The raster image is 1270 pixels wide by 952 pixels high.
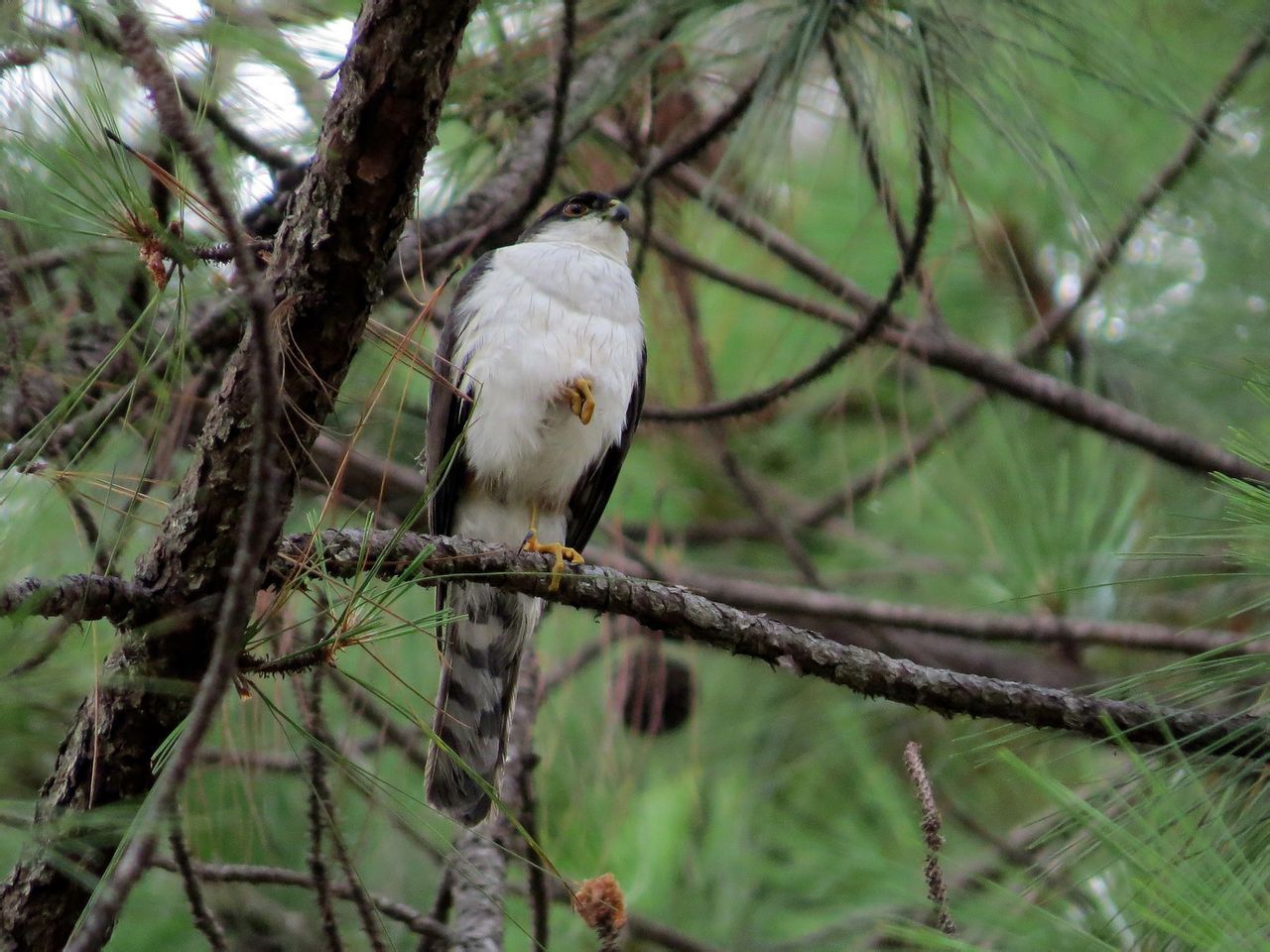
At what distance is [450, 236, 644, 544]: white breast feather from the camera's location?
338 centimetres

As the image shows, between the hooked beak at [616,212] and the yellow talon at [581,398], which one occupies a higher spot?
the hooked beak at [616,212]

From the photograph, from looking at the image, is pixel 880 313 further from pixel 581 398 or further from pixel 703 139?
pixel 581 398

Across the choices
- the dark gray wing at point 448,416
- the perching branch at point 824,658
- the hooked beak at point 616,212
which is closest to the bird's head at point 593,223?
the hooked beak at point 616,212

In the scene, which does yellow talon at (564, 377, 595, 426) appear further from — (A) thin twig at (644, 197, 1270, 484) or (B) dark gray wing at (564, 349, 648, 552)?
(A) thin twig at (644, 197, 1270, 484)

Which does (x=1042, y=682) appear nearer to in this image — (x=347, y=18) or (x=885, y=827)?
(x=885, y=827)

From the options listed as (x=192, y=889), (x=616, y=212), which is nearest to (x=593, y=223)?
(x=616, y=212)

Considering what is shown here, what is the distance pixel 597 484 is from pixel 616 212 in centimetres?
86

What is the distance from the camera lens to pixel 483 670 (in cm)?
360

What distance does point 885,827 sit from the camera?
15.7ft

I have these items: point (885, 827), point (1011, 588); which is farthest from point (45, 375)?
point (885, 827)

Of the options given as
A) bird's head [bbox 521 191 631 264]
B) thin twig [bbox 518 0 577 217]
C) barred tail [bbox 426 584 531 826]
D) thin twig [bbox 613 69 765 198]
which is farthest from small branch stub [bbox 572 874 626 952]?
bird's head [bbox 521 191 631 264]

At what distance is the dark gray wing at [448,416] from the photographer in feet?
11.3

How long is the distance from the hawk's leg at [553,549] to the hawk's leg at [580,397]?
0.05ft

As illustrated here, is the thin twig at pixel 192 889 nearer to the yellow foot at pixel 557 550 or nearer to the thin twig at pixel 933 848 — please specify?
the yellow foot at pixel 557 550
